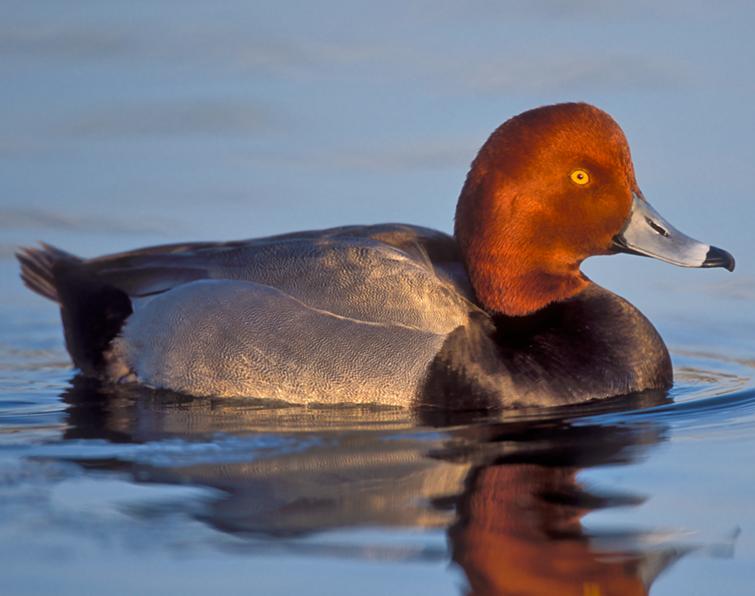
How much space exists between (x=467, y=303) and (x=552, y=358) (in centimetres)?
46

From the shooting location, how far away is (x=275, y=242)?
6.85 m

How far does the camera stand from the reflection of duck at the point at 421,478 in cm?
448

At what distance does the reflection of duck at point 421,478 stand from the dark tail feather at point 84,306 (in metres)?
0.53

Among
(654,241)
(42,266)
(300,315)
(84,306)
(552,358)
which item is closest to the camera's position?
(552,358)

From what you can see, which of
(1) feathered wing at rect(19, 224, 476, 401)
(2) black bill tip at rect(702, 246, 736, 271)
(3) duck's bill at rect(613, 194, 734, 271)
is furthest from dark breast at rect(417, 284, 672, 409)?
(2) black bill tip at rect(702, 246, 736, 271)

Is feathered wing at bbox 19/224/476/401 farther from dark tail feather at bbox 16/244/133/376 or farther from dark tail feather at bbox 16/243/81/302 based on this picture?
dark tail feather at bbox 16/243/81/302

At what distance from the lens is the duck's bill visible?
261 inches

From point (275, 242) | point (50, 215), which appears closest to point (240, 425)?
point (275, 242)

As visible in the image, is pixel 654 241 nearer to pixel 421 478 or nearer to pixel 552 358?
pixel 552 358

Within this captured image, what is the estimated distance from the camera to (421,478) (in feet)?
17.3

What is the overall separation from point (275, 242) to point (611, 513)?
8.22 feet

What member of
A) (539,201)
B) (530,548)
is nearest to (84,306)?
(539,201)

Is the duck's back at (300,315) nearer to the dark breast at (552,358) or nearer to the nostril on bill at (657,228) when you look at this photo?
the dark breast at (552,358)

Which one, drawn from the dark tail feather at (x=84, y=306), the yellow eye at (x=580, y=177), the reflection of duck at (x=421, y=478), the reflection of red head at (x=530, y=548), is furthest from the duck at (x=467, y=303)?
the reflection of red head at (x=530, y=548)
